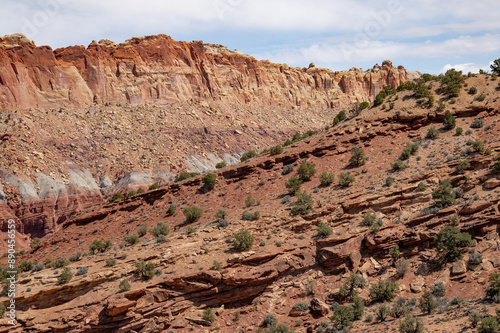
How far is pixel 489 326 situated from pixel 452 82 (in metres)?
27.2

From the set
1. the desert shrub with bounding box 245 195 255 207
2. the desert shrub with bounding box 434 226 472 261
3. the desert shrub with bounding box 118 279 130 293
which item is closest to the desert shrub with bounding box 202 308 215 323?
the desert shrub with bounding box 118 279 130 293

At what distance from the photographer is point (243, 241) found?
25.5 m

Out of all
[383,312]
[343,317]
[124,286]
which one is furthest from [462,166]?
[124,286]

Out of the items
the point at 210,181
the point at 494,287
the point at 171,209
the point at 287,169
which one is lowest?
the point at 494,287

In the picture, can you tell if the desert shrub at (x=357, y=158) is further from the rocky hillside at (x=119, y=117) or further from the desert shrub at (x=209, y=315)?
the rocky hillside at (x=119, y=117)

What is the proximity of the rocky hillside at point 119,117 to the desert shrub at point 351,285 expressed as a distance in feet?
137

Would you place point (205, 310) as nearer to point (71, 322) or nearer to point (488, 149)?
point (71, 322)

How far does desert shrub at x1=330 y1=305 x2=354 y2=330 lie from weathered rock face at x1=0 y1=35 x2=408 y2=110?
2430 inches

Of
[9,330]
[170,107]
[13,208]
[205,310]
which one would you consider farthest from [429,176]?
[170,107]

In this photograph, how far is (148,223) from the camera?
34.8 meters

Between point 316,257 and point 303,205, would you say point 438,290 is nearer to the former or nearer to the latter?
point 316,257

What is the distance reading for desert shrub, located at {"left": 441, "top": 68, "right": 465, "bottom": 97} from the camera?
121 ft

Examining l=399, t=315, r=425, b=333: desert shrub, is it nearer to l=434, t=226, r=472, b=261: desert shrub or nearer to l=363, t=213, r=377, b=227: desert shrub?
l=434, t=226, r=472, b=261: desert shrub

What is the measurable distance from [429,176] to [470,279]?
27.8 ft
